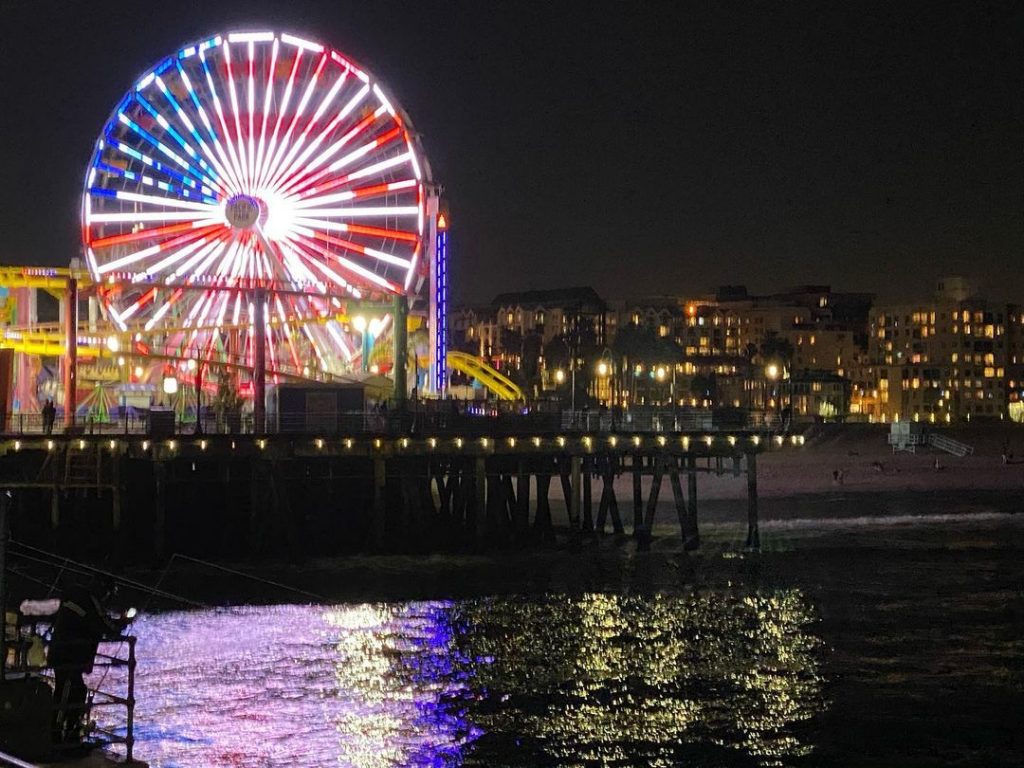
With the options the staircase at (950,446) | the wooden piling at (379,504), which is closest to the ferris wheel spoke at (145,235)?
the wooden piling at (379,504)

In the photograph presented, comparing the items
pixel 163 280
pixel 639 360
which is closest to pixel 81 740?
pixel 163 280

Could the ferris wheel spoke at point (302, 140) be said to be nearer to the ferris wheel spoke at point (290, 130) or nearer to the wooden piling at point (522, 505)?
the ferris wheel spoke at point (290, 130)

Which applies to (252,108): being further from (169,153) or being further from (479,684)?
(479,684)

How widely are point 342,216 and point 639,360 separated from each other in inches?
4149

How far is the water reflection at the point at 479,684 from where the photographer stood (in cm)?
2234

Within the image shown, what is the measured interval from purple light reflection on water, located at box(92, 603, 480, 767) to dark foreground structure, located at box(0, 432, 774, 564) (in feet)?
37.4

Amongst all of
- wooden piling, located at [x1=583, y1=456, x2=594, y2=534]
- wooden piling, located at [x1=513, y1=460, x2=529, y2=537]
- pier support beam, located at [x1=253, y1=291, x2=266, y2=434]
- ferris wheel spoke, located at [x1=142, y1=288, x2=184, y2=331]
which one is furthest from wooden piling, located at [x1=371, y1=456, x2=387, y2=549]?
ferris wheel spoke, located at [x1=142, y1=288, x2=184, y2=331]

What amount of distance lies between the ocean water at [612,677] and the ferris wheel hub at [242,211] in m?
25.1

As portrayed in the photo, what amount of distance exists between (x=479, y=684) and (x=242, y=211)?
36295mm

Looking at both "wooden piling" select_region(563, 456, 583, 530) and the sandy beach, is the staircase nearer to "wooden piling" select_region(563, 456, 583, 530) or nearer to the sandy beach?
the sandy beach

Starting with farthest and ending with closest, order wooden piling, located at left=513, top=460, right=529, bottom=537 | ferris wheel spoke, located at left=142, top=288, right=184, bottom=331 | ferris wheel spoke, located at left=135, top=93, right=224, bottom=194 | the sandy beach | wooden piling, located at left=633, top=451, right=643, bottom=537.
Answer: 1. the sandy beach
2. ferris wheel spoke, located at left=142, top=288, right=184, bottom=331
3. ferris wheel spoke, located at left=135, top=93, right=224, bottom=194
4. wooden piling, located at left=513, top=460, right=529, bottom=537
5. wooden piling, located at left=633, top=451, right=643, bottom=537

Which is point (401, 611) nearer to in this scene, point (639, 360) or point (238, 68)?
point (238, 68)

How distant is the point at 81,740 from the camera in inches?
640

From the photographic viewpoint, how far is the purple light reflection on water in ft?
72.5
